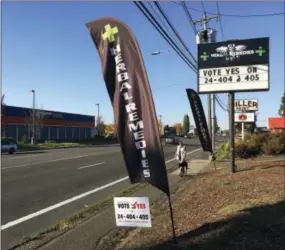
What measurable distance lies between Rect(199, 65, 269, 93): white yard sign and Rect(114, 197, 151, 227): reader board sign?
468 inches

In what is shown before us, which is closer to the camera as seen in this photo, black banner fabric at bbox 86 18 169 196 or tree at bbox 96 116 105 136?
black banner fabric at bbox 86 18 169 196

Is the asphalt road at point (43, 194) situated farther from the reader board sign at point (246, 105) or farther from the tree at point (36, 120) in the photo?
the tree at point (36, 120)

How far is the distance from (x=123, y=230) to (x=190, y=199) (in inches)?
132

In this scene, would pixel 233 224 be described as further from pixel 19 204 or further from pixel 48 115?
pixel 48 115

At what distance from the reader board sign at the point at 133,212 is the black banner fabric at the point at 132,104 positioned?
0.98 ft

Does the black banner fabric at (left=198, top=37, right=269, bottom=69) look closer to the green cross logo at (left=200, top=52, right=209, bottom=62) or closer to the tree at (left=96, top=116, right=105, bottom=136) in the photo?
the green cross logo at (left=200, top=52, right=209, bottom=62)

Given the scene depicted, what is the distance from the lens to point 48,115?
80.4m

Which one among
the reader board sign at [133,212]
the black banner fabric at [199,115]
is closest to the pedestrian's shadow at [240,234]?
the reader board sign at [133,212]

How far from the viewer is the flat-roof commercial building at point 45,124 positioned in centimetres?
7081

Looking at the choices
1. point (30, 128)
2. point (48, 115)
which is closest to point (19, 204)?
point (30, 128)

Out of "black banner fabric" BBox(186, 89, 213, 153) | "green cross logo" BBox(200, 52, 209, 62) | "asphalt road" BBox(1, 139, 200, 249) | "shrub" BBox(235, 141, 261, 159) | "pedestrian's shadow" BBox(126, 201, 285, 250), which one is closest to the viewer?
"pedestrian's shadow" BBox(126, 201, 285, 250)

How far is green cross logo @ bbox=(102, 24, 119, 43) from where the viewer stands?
21.7ft

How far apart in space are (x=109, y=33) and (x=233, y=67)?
38.6ft

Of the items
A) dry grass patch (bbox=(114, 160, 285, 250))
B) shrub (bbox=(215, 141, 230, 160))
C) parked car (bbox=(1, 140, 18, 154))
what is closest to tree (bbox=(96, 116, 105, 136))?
parked car (bbox=(1, 140, 18, 154))
